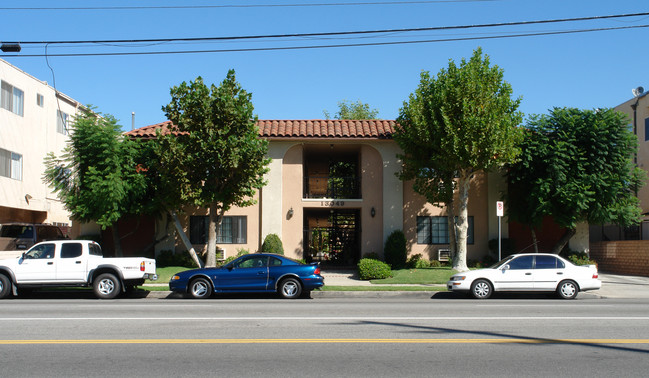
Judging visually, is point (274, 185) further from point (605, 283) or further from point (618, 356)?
point (618, 356)

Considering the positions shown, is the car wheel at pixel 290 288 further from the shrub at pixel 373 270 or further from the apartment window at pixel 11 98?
the apartment window at pixel 11 98

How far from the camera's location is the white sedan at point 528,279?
663 inches

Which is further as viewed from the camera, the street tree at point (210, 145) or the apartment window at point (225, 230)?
the apartment window at point (225, 230)

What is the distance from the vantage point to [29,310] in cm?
1298

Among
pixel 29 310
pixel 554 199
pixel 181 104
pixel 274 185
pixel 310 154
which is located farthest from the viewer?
pixel 310 154

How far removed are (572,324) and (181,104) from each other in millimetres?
15096

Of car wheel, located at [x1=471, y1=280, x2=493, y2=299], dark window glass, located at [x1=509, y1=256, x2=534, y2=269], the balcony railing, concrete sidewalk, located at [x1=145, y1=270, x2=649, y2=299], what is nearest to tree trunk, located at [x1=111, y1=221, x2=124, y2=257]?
concrete sidewalk, located at [x1=145, y1=270, x2=649, y2=299]

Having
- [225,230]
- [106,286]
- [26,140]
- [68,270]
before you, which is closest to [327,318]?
[106,286]

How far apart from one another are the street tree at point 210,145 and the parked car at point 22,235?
6.99 meters

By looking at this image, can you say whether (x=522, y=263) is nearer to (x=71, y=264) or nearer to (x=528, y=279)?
(x=528, y=279)

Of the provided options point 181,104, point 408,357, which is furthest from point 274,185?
point 408,357

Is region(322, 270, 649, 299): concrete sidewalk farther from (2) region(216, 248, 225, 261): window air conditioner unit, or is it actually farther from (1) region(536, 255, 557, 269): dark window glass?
(2) region(216, 248, 225, 261): window air conditioner unit

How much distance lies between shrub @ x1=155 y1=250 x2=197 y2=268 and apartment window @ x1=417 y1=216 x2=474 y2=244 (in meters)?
9.75

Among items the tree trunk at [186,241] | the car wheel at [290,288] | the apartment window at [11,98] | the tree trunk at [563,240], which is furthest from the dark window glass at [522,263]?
the apartment window at [11,98]
